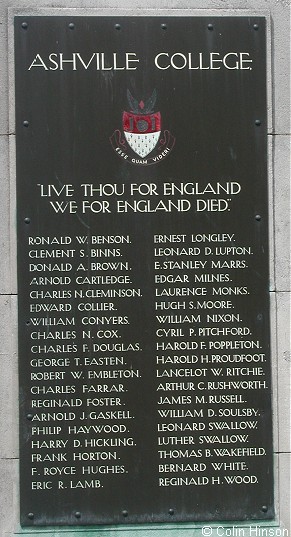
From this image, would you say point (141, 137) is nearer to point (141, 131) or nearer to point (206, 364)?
point (141, 131)

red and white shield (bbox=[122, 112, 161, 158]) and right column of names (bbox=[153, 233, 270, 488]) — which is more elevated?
red and white shield (bbox=[122, 112, 161, 158])

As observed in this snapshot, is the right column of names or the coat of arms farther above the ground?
the coat of arms

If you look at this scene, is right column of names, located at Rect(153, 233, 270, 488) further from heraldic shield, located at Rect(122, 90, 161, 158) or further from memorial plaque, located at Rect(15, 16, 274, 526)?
heraldic shield, located at Rect(122, 90, 161, 158)

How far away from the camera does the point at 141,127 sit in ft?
16.0

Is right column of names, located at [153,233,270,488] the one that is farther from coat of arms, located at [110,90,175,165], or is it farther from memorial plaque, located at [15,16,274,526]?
coat of arms, located at [110,90,175,165]

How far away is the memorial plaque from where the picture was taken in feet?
15.8

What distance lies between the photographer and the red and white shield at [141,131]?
4887mm

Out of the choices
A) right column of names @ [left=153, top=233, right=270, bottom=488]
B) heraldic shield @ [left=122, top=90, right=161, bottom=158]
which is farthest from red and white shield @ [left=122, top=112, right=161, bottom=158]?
right column of names @ [left=153, top=233, right=270, bottom=488]

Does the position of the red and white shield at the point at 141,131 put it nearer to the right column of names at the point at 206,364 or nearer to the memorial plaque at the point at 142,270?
the memorial plaque at the point at 142,270

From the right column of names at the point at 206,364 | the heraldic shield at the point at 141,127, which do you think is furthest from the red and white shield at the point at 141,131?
the right column of names at the point at 206,364

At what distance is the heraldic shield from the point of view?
4.89 metres

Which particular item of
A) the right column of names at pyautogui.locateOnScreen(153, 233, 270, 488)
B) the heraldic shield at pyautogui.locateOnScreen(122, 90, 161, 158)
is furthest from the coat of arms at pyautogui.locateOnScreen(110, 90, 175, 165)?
the right column of names at pyautogui.locateOnScreen(153, 233, 270, 488)

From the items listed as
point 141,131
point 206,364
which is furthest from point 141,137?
point 206,364

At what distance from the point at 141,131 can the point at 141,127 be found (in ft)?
0.08
